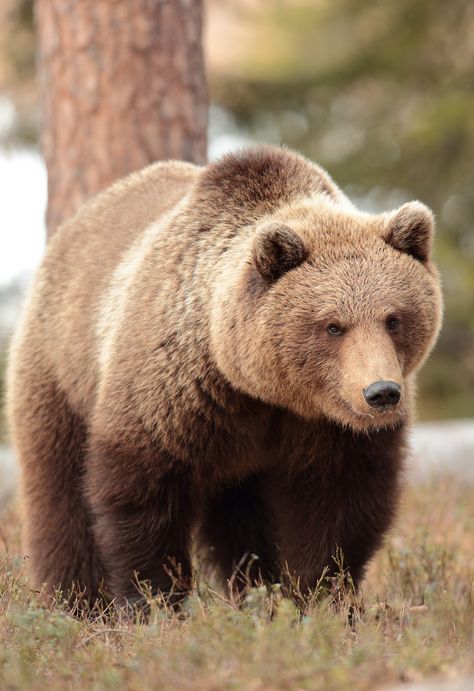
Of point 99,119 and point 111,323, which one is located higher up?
point 99,119

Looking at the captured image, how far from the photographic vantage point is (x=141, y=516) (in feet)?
18.9

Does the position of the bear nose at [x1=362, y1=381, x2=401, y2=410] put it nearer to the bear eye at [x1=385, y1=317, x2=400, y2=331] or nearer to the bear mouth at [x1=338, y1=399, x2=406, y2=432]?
the bear mouth at [x1=338, y1=399, x2=406, y2=432]

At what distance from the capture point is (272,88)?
20.4 m

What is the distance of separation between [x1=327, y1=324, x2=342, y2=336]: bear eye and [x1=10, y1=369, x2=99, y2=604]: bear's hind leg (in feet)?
6.40

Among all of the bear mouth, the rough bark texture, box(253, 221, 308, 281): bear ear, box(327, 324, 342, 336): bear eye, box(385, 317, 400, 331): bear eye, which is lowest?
the bear mouth

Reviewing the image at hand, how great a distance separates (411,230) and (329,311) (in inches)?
24.8

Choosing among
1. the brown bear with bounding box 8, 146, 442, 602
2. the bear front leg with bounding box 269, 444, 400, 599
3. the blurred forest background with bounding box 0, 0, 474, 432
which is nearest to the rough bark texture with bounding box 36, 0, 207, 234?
the brown bear with bounding box 8, 146, 442, 602

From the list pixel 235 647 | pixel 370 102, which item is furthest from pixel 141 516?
pixel 370 102

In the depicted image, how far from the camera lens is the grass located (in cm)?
379

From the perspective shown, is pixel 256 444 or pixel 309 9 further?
pixel 309 9

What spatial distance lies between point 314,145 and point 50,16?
12.6 metres

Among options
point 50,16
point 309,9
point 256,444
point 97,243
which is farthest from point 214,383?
point 309,9

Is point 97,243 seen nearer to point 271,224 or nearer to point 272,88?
point 271,224

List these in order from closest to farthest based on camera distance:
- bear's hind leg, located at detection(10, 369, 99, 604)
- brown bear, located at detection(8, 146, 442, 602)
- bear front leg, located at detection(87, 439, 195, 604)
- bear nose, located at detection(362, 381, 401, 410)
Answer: bear nose, located at detection(362, 381, 401, 410), brown bear, located at detection(8, 146, 442, 602), bear front leg, located at detection(87, 439, 195, 604), bear's hind leg, located at detection(10, 369, 99, 604)
